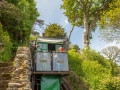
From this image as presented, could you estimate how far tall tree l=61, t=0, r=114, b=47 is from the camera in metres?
25.6

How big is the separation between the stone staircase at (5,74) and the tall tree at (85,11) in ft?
50.5

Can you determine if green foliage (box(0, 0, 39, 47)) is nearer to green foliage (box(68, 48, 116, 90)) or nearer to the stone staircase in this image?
green foliage (box(68, 48, 116, 90))

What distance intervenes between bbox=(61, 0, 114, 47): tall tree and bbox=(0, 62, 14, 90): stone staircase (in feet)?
50.5

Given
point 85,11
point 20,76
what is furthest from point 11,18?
point 85,11

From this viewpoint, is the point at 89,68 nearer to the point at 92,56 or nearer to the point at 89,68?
the point at 89,68

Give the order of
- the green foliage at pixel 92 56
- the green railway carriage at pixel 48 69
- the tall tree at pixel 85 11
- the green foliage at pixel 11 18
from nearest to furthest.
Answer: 1. the green railway carriage at pixel 48 69
2. the green foliage at pixel 11 18
3. the green foliage at pixel 92 56
4. the tall tree at pixel 85 11

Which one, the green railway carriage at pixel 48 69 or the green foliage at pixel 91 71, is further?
the green foliage at pixel 91 71

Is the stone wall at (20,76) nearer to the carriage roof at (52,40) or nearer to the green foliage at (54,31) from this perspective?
the carriage roof at (52,40)

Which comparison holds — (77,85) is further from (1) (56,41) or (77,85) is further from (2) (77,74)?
(1) (56,41)

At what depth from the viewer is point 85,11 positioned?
26.0 m

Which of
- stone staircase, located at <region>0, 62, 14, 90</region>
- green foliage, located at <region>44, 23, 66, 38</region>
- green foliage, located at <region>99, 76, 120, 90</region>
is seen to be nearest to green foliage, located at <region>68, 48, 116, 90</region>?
green foliage, located at <region>99, 76, 120, 90</region>

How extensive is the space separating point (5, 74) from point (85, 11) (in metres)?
18.9

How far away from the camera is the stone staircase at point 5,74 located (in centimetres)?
779

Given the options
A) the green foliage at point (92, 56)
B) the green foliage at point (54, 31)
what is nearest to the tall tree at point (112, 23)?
the green foliage at point (92, 56)
